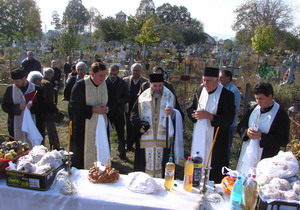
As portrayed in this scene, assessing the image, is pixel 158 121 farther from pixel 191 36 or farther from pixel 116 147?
pixel 191 36

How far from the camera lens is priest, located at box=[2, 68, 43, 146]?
4.22m

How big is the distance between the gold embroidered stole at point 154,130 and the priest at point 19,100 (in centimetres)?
183

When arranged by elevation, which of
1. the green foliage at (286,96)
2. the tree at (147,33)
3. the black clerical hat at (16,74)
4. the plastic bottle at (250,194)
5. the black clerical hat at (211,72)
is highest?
the tree at (147,33)

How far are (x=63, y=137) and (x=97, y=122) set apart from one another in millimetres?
3089

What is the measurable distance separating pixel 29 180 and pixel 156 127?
1.94 meters

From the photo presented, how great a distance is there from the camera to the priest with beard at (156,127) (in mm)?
3914

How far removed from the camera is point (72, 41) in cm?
1585

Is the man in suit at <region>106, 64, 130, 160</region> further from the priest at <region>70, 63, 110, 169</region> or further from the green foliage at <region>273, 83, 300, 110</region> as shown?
the green foliage at <region>273, 83, 300, 110</region>

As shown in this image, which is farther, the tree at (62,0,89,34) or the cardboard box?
the tree at (62,0,89,34)

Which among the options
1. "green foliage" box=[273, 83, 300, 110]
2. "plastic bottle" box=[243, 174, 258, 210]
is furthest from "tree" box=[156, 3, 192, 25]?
"plastic bottle" box=[243, 174, 258, 210]

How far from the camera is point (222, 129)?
3.84m

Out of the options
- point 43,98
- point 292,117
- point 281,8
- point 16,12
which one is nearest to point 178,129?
point 43,98

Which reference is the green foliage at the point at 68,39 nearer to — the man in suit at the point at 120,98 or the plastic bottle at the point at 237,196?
the man in suit at the point at 120,98

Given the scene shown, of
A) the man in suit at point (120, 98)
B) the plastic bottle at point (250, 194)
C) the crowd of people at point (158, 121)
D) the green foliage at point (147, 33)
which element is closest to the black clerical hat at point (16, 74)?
the crowd of people at point (158, 121)
